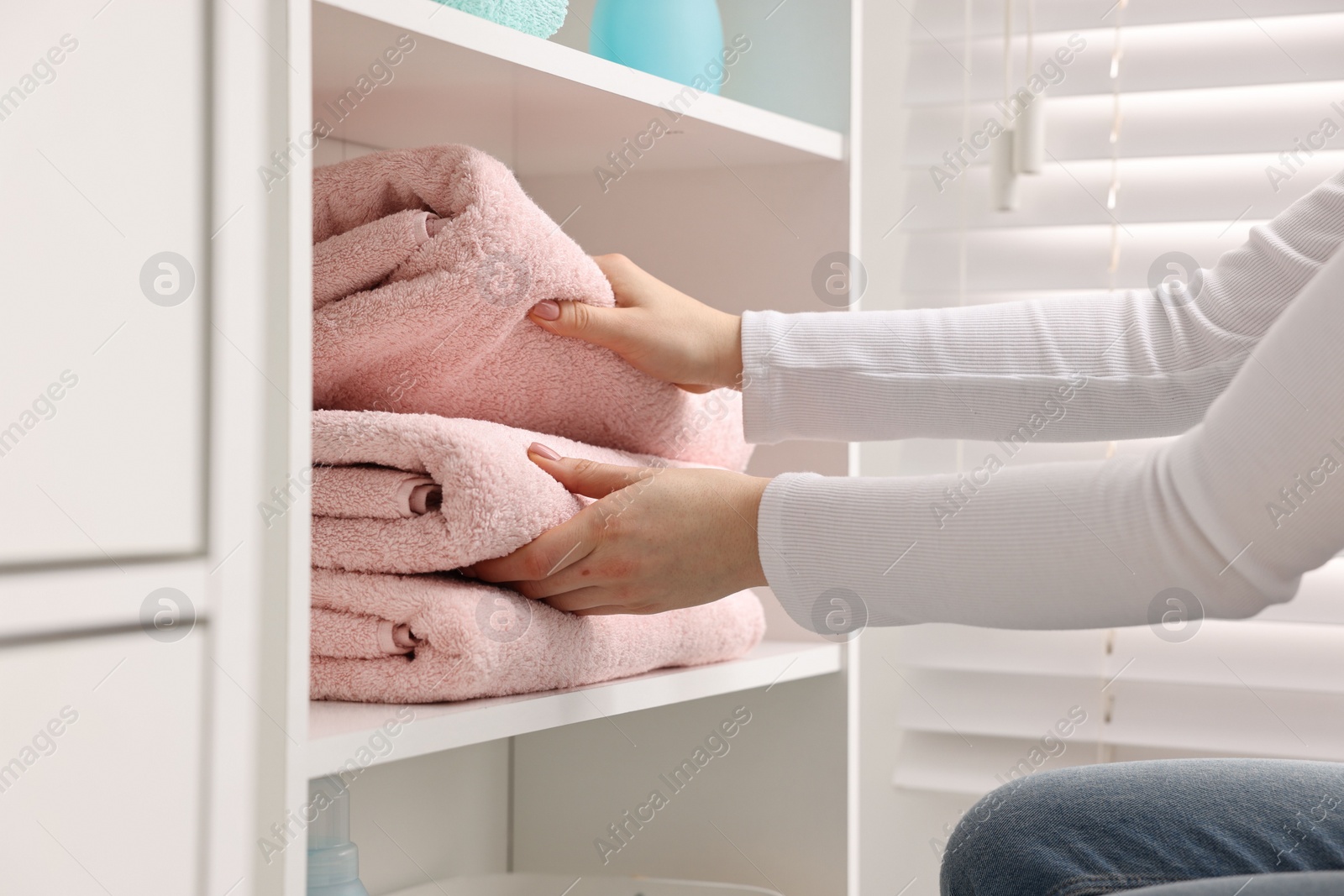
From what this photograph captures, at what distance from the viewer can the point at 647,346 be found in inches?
25.1

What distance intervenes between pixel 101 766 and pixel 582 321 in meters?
0.33

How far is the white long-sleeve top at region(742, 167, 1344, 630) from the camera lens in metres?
0.46

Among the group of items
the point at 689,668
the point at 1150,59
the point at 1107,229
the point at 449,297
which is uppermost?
the point at 1150,59

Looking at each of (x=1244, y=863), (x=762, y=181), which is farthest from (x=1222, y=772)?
(x=762, y=181)

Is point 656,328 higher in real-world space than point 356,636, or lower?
higher

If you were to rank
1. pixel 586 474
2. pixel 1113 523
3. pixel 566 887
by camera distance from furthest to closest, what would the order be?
1. pixel 566 887
2. pixel 586 474
3. pixel 1113 523

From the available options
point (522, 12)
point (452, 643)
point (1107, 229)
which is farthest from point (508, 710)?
point (1107, 229)

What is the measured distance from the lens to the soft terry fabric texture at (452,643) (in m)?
0.52

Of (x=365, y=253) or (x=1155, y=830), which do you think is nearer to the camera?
(x=365, y=253)

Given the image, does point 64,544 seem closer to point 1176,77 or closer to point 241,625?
point 241,625

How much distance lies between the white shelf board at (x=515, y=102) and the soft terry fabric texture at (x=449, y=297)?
5cm

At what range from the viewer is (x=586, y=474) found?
0.59 metres

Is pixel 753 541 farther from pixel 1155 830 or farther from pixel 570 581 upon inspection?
pixel 1155 830

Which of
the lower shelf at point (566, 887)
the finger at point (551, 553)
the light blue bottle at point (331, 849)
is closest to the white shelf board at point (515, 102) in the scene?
the finger at point (551, 553)
